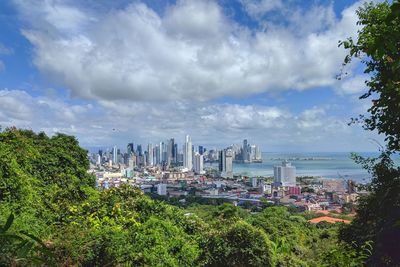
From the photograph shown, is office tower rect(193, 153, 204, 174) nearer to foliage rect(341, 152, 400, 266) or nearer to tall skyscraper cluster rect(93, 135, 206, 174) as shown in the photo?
tall skyscraper cluster rect(93, 135, 206, 174)

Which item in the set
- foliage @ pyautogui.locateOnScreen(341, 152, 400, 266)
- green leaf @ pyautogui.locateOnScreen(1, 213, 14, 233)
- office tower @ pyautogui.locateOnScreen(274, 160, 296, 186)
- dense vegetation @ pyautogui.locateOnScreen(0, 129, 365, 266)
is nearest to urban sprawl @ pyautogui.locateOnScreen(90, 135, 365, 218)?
office tower @ pyautogui.locateOnScreen(274, 160, 296, 186)

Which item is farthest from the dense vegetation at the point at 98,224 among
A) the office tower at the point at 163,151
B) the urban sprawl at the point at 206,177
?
the office tower at the point at 163,151

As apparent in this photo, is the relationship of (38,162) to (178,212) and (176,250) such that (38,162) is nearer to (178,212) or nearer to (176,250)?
(178,212)

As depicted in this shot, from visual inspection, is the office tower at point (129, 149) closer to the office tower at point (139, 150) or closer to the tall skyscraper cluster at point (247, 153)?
the office tower at point (139, 150)

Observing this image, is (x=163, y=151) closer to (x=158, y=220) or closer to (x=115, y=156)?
(x=115, y=156)

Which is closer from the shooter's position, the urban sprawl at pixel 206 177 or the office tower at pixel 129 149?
the urban sprawl at pixel 206 177

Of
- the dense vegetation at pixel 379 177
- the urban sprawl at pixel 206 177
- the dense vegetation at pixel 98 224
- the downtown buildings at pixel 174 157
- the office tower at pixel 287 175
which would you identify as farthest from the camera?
the downtown buildings at pixel 174 157
